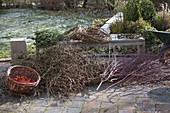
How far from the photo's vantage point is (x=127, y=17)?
7754mm

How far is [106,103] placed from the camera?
13.1 ft

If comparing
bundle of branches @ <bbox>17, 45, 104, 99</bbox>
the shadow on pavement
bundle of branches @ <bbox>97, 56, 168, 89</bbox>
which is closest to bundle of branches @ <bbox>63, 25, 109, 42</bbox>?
bundle of branches @ <bbox>17, 45, 104, 99</bbox>

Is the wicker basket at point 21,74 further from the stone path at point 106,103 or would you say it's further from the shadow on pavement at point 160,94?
the shadow on pavement at point 160,94

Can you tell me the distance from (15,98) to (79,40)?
2114 mm

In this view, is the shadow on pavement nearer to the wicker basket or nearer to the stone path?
the stone path

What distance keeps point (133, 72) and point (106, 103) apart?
1030mm

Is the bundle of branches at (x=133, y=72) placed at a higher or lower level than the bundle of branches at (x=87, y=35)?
lower

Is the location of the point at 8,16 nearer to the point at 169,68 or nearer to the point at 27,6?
the point at 27,6

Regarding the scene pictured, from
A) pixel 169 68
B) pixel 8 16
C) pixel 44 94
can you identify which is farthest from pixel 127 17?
pixel 8 16

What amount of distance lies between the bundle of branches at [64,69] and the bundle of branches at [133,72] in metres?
0.19

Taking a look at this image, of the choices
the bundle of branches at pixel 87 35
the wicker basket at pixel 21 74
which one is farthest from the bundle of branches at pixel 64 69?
the bundle of branches at pixel 87 35

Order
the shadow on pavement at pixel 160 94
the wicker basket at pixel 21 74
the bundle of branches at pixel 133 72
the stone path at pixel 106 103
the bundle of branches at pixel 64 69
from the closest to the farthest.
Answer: the stone path at pixel 106 103, the shadow on pavement at pixel 160 94, the wicker basket at pixel 21 74, the bundle of branches at pixel 64 69, the bundle of branches at pixel 133 72

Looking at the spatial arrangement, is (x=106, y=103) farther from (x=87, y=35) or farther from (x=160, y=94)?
(x=87, y=35)

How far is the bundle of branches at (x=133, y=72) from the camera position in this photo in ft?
15.4
